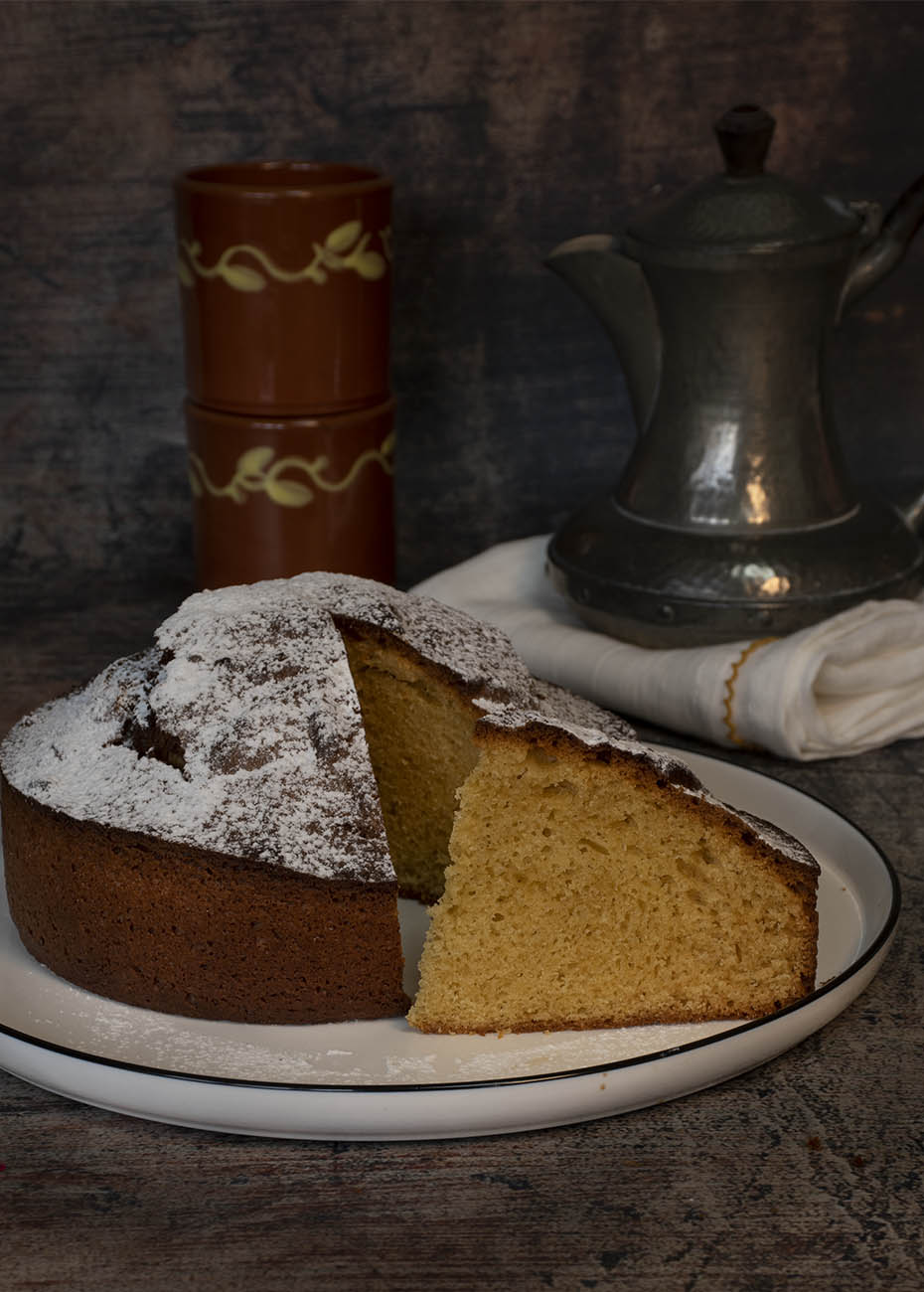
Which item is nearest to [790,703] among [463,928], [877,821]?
[877,821]

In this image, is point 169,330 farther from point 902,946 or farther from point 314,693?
point 902,946

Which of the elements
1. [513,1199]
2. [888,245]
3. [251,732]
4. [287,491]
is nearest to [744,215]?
[888,245]

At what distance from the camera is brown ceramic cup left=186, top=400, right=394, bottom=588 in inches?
71.8

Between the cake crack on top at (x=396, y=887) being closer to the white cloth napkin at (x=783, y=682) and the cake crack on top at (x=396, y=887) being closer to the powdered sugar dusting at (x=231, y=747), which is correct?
the powdered sugar dusting at (x=231, y=747)

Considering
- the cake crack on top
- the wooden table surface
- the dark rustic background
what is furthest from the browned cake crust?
the dark rustic background

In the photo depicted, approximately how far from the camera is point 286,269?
69.1 inches

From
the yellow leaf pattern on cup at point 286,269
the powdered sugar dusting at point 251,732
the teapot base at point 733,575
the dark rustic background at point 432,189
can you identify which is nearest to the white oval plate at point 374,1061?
the powdered sugar dusting at point 251,732

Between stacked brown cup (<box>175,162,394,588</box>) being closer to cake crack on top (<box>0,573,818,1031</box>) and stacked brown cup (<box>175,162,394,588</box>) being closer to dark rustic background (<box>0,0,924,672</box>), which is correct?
dark rustic background (<box>0,0,924,672</box>)

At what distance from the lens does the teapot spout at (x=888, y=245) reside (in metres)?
1.71

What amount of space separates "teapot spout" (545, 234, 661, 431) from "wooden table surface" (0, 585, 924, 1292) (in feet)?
2.91

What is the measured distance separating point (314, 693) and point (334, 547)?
2.36 feet

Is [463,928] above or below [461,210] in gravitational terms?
below

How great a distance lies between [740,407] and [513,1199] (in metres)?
0.99

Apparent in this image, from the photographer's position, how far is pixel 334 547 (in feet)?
6.17
